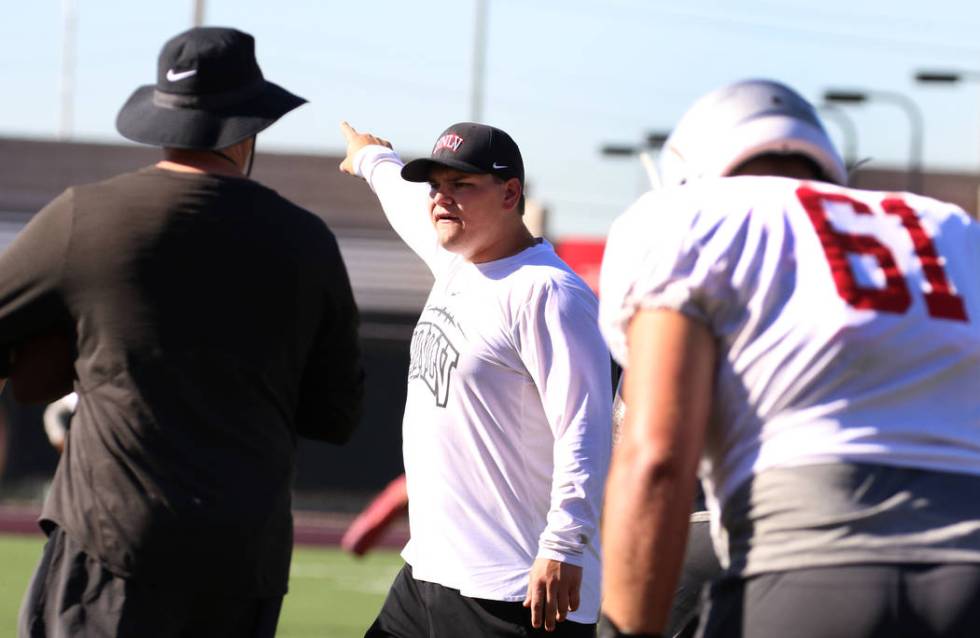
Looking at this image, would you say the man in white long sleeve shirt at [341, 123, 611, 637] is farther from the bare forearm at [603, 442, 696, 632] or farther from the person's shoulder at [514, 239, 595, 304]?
the bare forearm at [603, 442, 696, 632]

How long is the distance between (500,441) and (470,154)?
0.80 metres

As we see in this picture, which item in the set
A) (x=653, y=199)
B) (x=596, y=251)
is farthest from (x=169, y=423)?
(x=596, y=251)

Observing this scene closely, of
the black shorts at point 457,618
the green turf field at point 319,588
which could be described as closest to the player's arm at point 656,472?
the black shorts at point 457,618

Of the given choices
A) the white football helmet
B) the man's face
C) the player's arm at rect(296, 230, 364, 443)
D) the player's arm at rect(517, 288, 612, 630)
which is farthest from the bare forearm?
the man's face

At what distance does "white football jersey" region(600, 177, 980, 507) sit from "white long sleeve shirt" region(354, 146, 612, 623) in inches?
69.8

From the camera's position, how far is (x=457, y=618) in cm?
450

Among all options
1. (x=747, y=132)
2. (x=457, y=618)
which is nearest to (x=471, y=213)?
(x=457, y=618)

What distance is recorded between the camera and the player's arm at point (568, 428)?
4.33 metres

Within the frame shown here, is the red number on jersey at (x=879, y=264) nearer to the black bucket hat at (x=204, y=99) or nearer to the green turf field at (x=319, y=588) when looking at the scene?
the black bucket hat at (x=204, y=99)

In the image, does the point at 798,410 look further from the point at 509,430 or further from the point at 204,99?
the point at 509,430

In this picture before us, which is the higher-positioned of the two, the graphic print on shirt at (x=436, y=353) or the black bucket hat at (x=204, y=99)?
the black bucket hat at (x=204, y=99)

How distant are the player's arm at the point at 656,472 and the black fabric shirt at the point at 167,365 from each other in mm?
994

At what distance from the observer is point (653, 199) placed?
2717 mm

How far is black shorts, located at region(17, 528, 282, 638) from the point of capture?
10.7ft
